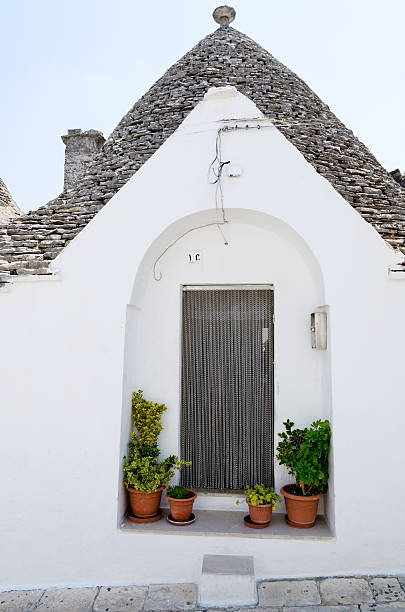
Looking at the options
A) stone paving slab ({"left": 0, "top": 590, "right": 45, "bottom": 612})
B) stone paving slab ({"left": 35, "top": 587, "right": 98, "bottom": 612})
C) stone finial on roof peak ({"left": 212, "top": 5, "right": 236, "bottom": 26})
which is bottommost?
stone paving slab ({"left": 0, "top": 590, "right": 45, "bottom": 612})

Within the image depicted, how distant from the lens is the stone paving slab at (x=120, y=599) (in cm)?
541

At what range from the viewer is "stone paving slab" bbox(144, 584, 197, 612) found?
5.38 m

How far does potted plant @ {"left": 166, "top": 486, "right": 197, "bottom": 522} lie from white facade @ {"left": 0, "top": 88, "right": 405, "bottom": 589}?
38 centimetres

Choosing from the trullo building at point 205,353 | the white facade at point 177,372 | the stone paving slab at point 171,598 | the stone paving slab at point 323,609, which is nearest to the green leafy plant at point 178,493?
the trullo building at point 205,353

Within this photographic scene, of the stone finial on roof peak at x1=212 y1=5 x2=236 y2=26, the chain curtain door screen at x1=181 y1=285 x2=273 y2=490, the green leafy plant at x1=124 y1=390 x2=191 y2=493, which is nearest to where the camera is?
the green leafy plant at x1=124 y1=390 x2=191 y2=493

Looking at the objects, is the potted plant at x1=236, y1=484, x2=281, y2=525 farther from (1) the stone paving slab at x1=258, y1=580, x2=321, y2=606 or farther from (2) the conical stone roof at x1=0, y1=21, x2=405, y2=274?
(2) the conical stone roof at x1=0, y1=21, x2=405, y2=274

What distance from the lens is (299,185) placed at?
638 centimetres

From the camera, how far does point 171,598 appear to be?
5578 mm

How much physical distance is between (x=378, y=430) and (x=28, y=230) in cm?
614

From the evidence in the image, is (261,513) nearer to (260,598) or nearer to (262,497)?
(262,497)

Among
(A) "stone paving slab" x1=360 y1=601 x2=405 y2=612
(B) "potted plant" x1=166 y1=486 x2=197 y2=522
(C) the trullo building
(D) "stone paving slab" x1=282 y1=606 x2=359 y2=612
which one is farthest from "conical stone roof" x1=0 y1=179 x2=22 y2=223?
(A) "stone paving slab" x1=360 y1=601 x2=405 y2=612

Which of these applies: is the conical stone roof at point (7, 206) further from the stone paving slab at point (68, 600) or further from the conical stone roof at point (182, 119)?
the stone paving slab at point (68, 600)

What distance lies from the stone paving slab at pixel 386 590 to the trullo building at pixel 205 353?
0.14 meters

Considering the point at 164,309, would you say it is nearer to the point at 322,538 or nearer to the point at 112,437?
the point at 112,437
